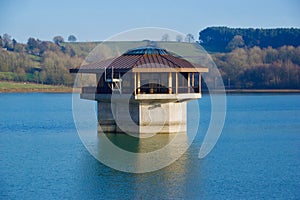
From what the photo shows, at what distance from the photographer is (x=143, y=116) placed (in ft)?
141

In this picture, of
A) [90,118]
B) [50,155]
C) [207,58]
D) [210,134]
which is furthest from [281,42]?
[50,155]


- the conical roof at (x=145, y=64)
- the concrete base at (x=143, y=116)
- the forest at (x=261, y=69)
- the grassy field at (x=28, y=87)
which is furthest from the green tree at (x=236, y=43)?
the concrete base at (x=143, y=116)

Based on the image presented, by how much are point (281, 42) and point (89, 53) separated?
49025mm

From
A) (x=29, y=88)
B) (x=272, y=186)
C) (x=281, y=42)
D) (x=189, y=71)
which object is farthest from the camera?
(x=281, y=42)

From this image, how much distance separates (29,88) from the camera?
454ft

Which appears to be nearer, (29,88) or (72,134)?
(72,134)

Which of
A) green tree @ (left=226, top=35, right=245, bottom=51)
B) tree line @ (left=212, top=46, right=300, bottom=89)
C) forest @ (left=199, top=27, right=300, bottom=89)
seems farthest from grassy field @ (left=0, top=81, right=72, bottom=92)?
green tree @ (left=226, top=35, right=245, bottom=51)

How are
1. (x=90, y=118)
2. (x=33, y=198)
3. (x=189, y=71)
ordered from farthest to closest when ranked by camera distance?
(x=90, y=118), (x=189, y=71), (x=33, y=198)

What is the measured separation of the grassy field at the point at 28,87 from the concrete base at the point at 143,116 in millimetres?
95259

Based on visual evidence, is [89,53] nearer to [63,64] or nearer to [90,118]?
[63,64]

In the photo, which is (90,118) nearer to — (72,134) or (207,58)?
(72,134)

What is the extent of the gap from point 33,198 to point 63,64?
404 ft

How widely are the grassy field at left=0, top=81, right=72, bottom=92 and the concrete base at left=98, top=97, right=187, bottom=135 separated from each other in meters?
95.3

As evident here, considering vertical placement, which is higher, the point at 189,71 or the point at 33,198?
the point at 189,71
